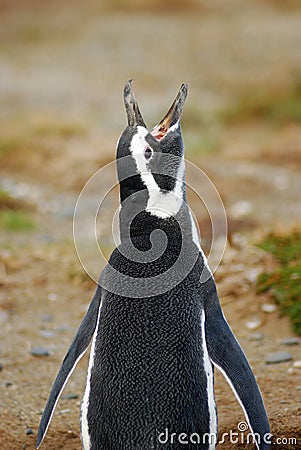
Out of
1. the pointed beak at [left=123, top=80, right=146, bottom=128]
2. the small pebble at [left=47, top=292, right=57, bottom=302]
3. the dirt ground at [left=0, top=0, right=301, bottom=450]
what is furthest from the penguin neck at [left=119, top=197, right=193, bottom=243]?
the small pebble at [left=47, top=292, right=57, bottom=302]

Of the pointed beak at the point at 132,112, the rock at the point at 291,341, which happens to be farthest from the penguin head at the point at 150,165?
the rock at the point at 291,341

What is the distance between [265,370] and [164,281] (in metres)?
1.63

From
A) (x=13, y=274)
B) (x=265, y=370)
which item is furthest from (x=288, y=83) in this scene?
(x=265, y=370)

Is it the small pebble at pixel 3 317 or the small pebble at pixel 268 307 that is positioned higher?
the small pebble at pixel 3 317

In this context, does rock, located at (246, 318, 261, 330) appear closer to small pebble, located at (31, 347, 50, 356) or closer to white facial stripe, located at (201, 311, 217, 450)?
small pebble, located at (31, 347, 50, 356)

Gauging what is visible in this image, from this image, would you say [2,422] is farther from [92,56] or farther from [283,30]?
[283,30]

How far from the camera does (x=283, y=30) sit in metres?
18.8

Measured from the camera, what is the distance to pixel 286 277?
191 inches

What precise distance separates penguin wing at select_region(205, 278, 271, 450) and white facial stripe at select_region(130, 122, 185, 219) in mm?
313

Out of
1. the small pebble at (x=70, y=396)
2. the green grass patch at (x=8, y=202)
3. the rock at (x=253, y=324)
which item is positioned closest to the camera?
the small pebble at (x=70, y=396)

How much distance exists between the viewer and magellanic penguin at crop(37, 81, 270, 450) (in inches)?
104

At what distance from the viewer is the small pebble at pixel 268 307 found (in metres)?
4.81

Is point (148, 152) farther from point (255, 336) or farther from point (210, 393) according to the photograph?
point (255, 336)

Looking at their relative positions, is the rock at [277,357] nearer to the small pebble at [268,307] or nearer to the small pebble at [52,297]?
the small pebble at [268,307]
